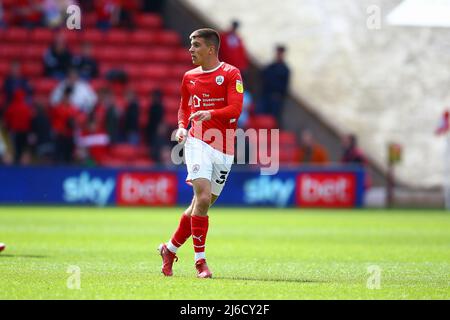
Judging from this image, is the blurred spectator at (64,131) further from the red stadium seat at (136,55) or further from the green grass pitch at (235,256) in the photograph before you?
the red stadium seat at (136,55)

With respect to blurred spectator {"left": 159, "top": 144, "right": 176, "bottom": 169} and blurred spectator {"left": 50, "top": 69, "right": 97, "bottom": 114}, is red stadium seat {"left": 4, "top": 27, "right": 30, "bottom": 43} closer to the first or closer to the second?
blurred spectator {"left": 50, "top": 69, "right": 97, "bottom": 114}

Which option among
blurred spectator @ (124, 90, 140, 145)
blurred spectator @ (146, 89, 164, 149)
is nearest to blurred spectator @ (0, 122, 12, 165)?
blurred spectator @ (124, 90, 140, 145)

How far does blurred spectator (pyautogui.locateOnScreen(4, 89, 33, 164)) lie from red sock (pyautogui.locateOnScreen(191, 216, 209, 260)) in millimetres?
16622

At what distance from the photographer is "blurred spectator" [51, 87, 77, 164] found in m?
26.1

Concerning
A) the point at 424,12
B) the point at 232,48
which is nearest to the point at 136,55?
the point at 232,48

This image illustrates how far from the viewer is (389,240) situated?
16469 mm

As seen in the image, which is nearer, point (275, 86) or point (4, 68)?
point (275, 86)

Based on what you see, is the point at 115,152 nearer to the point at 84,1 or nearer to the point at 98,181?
the point at 98,181

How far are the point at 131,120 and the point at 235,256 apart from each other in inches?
552

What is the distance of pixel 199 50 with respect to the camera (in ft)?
34.0

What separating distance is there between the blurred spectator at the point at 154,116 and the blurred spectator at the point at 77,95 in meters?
1.53

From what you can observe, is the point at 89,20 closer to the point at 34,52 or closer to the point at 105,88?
the point at 34,52

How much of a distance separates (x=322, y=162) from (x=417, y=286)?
18203mm
